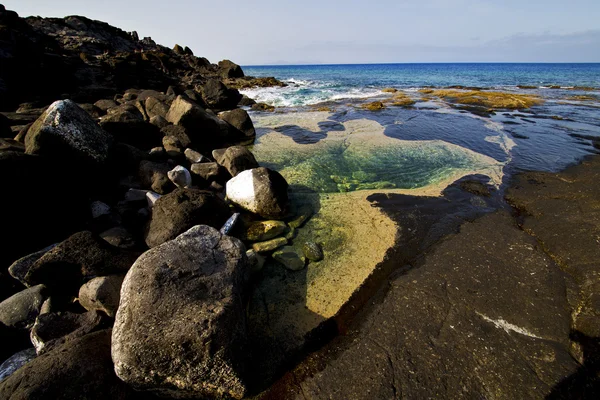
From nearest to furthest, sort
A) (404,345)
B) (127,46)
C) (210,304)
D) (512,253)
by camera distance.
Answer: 1. (210,304)
2. (404,345)
3. (512,253)
4. (127,46)

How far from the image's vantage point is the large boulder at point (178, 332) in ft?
8.44

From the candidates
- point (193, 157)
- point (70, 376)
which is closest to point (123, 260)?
point (70, 376)

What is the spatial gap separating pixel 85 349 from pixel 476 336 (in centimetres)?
446

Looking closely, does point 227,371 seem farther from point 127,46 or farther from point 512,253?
point 127,46

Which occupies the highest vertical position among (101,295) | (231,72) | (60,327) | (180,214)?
(231,72)

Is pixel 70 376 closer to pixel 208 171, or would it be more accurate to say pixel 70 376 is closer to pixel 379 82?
pixel 208 171

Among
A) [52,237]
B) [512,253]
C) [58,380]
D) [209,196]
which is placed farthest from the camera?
[209,196]

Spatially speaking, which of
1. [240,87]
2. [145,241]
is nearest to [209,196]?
[145,241]

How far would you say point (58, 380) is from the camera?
236 cm

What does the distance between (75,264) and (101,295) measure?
811mm

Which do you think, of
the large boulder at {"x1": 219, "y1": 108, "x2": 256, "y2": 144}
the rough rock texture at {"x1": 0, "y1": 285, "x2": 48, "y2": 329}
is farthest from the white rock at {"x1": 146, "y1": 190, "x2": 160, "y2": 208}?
the large boulder at {"x1": 219, "y1": 108, "x2": 256, "y2": 144}

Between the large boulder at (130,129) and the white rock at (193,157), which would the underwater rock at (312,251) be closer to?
the white rock at (193,157)

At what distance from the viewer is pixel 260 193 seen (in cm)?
582

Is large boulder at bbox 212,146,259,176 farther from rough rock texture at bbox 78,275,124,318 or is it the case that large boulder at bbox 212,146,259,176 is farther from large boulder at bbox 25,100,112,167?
rough rock texture at bbox 78,275,124,318
